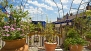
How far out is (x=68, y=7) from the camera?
477 centimetres

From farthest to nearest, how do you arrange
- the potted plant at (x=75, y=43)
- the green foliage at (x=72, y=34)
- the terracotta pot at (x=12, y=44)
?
the green foliage at (x=72, y=34)
the potted plant at (x=75, y=43)
the terracotta pot at (x=12, y=44)

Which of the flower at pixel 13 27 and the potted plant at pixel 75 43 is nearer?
the flower at pixel 13 27

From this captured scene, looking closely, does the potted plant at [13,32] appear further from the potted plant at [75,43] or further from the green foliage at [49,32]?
the potted plant at [75,43]

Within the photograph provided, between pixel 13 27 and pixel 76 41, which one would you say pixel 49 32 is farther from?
pixel 13 27

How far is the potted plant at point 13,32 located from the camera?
2.58 m

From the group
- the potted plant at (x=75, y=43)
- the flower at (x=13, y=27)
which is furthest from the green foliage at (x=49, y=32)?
the flower at (x=13, y=27)

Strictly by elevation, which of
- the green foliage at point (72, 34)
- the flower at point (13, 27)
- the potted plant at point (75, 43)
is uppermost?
the flower at point (13, 27)

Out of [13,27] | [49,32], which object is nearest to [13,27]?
[13,27]

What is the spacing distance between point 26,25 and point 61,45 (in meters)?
1.70

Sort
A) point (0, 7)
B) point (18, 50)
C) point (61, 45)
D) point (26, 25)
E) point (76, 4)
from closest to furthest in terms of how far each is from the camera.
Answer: point (18, 50) → point (26, 25) → point (0, 7) → point (61, 45) → point (76, 4)

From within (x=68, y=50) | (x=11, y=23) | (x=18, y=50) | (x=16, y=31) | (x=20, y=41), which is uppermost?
(x=11, y=23)

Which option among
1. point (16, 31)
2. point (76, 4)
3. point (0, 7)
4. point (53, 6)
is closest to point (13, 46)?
point (16, 31)

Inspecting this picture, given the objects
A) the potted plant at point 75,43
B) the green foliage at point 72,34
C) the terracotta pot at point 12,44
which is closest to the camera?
the terracotta pot at point 12,44

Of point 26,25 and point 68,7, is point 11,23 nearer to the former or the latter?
point 26,25
